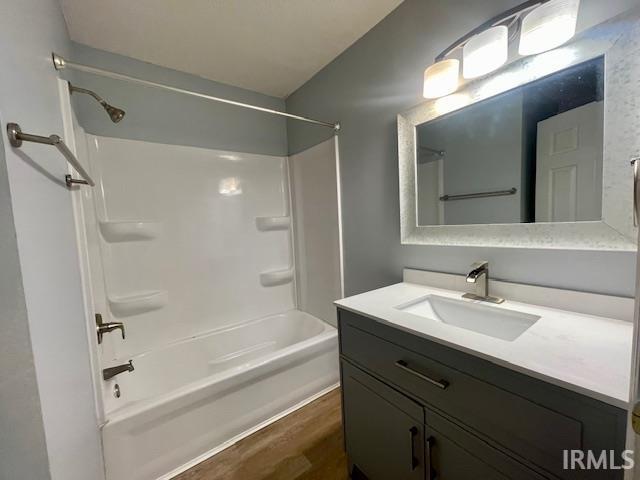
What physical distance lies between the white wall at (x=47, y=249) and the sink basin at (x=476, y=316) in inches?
43.1

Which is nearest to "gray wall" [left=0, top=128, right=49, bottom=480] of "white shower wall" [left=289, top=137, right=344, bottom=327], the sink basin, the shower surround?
the shower surround

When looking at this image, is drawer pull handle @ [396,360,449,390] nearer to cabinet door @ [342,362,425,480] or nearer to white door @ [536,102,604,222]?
cabinet door @ [342,362,425,480]

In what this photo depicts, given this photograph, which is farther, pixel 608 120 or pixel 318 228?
pixel 318 228

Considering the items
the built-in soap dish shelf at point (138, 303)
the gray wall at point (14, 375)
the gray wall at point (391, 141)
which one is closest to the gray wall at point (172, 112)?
the gray wall at point (391, 141)

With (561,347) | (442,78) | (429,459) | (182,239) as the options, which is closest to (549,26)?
(442,78)

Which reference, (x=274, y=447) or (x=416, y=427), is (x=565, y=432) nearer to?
(x=416, y=427)

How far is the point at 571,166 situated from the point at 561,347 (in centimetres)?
65

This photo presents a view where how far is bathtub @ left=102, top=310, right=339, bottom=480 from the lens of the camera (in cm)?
118

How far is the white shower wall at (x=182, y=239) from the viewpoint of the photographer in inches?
66.2

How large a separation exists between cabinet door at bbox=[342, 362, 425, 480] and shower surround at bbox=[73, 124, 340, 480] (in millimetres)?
598

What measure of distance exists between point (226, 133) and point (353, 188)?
117 cm

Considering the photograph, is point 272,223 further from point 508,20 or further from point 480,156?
point 508,20

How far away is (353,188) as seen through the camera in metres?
1.77

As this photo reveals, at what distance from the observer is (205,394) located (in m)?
1.32
